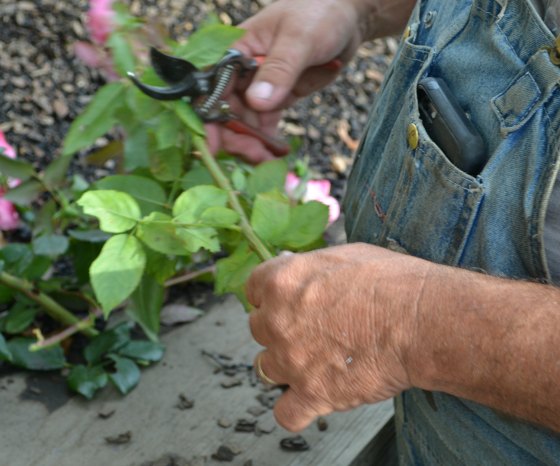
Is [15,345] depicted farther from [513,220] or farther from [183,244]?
[513,220]

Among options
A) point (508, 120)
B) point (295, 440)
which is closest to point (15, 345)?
point (295, 440)

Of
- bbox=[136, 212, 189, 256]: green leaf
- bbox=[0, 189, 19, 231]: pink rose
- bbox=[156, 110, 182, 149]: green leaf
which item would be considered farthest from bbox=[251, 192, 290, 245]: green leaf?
bbox=[0, 189, 19, 231]: pink rose

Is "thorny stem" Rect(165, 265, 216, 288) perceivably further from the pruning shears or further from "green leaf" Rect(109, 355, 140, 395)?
the pruning shears

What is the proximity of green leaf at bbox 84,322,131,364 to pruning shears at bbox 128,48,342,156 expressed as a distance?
0.54 metres

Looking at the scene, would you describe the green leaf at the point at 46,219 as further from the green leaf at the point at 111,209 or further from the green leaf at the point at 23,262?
the green leaf at the point at 111,209

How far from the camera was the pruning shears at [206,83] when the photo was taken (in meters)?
1.44

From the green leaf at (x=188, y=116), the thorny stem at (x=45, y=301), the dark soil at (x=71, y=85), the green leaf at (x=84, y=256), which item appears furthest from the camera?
the dark soil at (x=71, y=85)

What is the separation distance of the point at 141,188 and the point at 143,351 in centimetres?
48

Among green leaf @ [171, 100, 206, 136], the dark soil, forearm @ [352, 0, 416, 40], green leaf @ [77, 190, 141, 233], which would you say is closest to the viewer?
green leaf @ [77, 190, 141, 233]

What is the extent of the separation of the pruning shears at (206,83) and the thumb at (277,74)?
42 mm

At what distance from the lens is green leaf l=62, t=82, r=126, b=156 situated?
1520 mm

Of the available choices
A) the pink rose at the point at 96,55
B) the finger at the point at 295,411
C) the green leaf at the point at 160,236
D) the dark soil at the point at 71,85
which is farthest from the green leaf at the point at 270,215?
the dark soil at the point at 71,85

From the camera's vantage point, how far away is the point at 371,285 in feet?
3.37

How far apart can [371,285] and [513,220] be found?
21 centimetres
